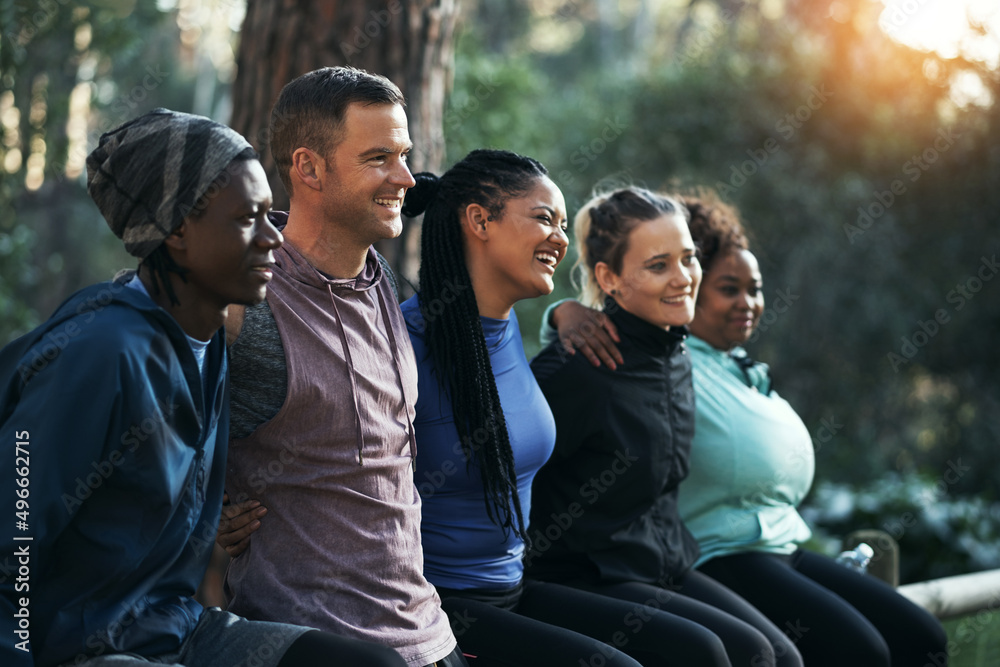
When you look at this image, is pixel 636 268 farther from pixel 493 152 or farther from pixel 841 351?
pixel 841 351

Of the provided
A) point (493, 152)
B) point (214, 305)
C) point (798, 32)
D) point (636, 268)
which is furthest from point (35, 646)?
point (798, 32)

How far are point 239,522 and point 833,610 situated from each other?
2.22m

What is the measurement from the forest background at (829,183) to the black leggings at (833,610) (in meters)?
3.00

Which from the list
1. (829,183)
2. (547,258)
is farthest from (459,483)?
(829,183)

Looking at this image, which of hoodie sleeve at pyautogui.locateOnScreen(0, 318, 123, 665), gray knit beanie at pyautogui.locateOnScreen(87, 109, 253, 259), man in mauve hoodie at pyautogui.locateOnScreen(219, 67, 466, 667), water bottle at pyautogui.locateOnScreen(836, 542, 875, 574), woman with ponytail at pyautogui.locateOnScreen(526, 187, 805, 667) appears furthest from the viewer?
water bottle at pyautogui.locateOnScreen(836, 542, 875, 574)

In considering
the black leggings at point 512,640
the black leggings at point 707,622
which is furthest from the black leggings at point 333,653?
the black leggings at point 707,622

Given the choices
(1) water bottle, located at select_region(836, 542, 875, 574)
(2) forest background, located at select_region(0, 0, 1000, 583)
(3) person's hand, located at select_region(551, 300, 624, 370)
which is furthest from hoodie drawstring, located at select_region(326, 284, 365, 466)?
(2) forest background, located at select_region(0, 0, 1000, 583)

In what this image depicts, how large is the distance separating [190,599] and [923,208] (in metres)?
9.01

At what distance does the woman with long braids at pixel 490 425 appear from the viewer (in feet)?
8.31

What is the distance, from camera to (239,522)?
6.89 ft

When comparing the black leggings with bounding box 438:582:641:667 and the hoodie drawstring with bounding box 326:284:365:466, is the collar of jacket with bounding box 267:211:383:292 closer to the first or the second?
the hoodie drawstring with bounding box 326:284:365:466

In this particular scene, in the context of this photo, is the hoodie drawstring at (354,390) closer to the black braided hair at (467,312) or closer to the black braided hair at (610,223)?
the black braided hair at (467,312)

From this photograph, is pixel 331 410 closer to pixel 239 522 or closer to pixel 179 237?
pixel 239 522

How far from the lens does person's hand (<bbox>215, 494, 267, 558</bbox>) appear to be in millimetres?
2100
